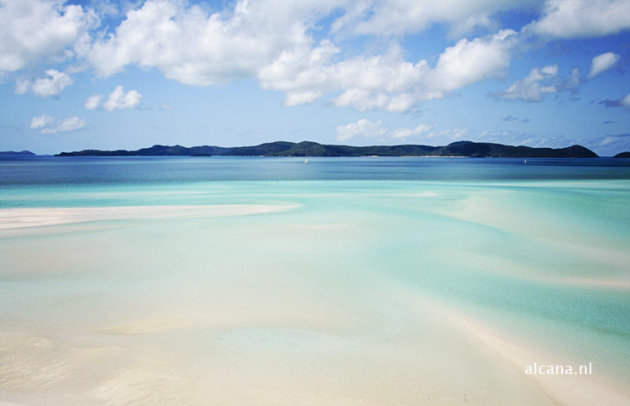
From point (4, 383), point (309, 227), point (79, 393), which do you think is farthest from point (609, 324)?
point (309, 227)

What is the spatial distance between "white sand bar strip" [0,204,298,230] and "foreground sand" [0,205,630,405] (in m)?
9.97

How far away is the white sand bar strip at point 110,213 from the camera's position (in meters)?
16.1

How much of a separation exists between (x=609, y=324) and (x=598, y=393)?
2489 millimetres

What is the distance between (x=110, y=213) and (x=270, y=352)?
51.8ft

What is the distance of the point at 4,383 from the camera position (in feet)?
14.9

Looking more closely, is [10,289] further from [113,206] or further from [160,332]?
[113,206]

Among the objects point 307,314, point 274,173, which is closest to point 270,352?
point 307,314

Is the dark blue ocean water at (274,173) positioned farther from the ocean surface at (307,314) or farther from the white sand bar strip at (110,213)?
the ocean surface at (307,314)

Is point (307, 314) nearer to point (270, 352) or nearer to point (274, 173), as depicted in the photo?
point (270, 352)

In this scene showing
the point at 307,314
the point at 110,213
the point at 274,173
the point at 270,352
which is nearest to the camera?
the point at 270,352

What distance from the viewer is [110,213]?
730 inches

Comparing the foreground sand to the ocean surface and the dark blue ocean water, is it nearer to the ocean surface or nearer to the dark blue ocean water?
the ocean surface

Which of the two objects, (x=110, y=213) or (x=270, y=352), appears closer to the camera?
(x=270, y=352)

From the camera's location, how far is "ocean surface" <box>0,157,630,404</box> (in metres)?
4.70
